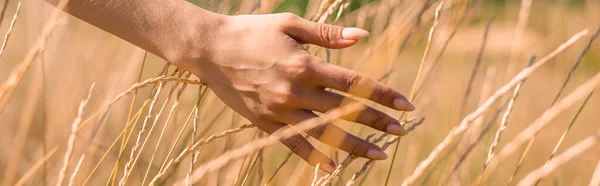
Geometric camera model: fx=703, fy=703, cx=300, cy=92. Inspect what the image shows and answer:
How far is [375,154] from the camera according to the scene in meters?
0.86

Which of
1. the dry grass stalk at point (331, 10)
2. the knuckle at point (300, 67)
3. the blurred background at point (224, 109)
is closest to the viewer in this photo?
the knuckle at point (300, 67)

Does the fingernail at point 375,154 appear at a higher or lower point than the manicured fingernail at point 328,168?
Result: higher

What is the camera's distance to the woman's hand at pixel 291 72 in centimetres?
85

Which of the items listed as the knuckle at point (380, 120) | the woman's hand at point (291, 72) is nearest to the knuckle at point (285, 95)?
the woman's hand at point (291, 72)

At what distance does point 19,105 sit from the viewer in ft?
6.26

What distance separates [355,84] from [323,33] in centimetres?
8

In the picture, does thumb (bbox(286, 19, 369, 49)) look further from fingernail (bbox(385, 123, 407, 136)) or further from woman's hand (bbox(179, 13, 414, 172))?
fingernail (bbox(385, 123, 407, 136))

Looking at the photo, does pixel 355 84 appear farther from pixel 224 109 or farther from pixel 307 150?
pixel 224 109

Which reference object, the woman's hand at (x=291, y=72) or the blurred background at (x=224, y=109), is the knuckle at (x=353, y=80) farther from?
the blurred background at (x=224, y=109)

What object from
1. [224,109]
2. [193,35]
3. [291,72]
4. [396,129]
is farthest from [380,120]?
[224,109]

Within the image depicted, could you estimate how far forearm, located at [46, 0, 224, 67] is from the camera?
0.86 m

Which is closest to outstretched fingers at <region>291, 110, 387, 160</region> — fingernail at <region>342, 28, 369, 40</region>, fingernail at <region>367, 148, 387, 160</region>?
fingernail at <region>367, 148, 387, 160</region>

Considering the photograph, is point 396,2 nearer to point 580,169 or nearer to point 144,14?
point 144,14

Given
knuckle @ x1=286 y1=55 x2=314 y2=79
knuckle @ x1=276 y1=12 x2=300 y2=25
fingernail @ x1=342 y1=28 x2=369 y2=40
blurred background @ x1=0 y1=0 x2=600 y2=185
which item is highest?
knuckle @ x1=276 y1=12 x2=300 y2=25
